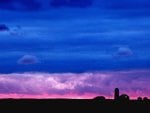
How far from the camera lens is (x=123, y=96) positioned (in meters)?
57.7
